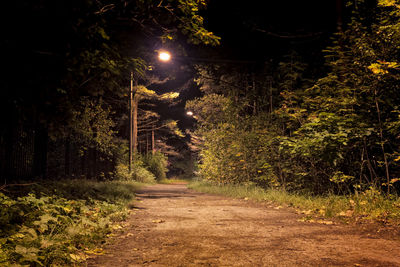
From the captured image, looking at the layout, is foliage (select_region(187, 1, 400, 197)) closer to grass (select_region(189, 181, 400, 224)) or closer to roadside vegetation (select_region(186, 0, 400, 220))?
roadside vegetation (select_region(186, 0, 400, 220))

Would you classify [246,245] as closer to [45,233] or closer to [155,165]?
[45,233]

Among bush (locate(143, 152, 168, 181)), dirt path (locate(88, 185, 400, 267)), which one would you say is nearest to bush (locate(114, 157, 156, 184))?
bush (locate(143, 152, 168, 181))

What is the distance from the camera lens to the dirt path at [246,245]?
353 centimetres

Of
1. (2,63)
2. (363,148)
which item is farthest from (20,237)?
(363,148)

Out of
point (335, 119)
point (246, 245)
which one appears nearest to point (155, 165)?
point (335, 119)

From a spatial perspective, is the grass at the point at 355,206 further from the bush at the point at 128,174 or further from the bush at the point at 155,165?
the bush at the point at 155,165

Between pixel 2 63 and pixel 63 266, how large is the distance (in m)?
2.43

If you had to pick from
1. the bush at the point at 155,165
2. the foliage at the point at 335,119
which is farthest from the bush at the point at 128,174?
the foliage at the point at 335,119

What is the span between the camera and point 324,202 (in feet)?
24.3

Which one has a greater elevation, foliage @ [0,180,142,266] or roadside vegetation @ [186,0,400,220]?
roadside vegetation @ [186,0,400,220]

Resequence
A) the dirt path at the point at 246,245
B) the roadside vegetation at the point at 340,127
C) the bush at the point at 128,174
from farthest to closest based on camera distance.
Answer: the bush at the point at 128,174 → the roadside vegetation at the point at 340,127 → the dirt path at the point at 246,245

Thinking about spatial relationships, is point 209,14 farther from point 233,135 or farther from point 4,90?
point 4,90

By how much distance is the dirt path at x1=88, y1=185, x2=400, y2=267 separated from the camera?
353cm

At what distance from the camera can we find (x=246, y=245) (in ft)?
13.9
